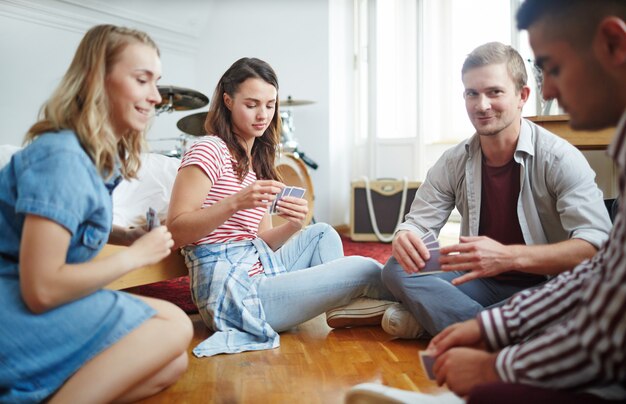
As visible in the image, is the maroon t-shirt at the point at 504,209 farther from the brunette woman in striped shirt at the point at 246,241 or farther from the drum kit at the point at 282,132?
the drum kit at the point at 282,132

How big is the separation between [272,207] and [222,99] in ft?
1.37

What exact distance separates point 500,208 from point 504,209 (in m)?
0.01

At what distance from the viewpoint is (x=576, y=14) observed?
0.81m

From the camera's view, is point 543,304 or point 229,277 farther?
point 229,277

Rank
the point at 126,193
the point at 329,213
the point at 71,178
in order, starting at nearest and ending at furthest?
the point at 71,178, the point at 126,193, the point at 329,213

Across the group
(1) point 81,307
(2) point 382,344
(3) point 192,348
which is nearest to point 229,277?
(3) point 192,348

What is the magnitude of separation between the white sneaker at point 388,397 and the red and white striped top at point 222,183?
868 mm

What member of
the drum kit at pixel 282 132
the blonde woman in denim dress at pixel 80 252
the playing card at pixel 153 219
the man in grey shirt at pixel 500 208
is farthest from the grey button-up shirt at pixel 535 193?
the drum kit at pixel 282 132

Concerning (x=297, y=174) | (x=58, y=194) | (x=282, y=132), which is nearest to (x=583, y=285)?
(x=58, y=194)

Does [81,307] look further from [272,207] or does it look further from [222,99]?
[222,99]

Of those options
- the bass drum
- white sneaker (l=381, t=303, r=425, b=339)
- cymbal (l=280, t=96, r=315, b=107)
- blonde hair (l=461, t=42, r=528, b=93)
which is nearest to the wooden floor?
white sneaker (l=381, t=303, r=425, b=339)

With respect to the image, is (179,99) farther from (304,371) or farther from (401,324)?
(304,371)

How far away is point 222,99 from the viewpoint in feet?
6.47

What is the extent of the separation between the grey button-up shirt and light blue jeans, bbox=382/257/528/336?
16cm
